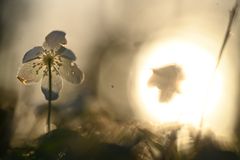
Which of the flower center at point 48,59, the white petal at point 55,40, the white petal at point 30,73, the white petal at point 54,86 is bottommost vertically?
the white petal at point 54,86

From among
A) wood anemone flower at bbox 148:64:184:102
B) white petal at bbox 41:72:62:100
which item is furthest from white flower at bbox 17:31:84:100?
wood anemone flower at bbox 148:64:184:102

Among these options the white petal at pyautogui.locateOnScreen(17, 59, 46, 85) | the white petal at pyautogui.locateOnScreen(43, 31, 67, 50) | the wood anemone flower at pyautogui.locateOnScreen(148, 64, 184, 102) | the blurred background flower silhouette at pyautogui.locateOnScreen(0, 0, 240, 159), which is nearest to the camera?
the blurred background flower silhouette at pyautogui.locateOnScreen(0, 0, 240, 159)

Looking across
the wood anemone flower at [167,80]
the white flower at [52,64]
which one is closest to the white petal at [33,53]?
the white flower at [52,64]

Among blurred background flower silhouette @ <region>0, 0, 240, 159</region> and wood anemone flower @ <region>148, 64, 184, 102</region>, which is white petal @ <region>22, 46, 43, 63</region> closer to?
blurred background flower silhouette @ <region>0, 0, 240, 159</region>

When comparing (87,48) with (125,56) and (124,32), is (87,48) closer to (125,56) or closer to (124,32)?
(125,56)

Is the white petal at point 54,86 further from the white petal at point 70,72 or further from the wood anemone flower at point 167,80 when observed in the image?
the wood anemone flower at point 167,80

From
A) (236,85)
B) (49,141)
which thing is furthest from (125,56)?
(49,141)

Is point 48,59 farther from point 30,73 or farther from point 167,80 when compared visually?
point 167,80
